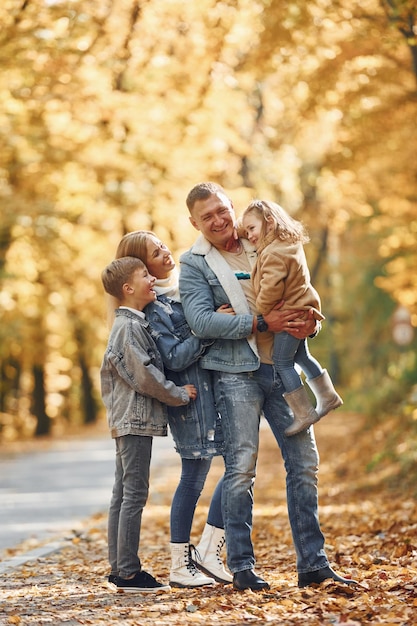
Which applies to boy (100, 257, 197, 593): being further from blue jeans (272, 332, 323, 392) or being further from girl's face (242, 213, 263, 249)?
girl's face (242, 213, 263, 249)

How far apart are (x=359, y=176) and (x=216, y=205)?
12.5 m

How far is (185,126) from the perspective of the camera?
61.0ft

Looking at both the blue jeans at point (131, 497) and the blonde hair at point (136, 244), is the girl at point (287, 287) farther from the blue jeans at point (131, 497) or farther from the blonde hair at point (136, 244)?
the blue jeans at point (131, 497)

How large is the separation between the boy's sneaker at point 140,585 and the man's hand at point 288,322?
66.9 inches

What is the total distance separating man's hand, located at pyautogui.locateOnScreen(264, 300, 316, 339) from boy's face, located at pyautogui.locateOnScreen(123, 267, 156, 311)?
2.70 ft

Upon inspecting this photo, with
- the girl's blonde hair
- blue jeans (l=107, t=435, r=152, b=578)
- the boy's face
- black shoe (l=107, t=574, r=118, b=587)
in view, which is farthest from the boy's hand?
black shoe (l=107, t=574, r=118, b=587)

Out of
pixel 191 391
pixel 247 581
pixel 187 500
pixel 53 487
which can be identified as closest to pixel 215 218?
pixel 191 391

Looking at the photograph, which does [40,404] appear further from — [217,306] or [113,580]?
[217,306]

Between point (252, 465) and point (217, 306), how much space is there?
0.91 metres

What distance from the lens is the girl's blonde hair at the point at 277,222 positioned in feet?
19.8

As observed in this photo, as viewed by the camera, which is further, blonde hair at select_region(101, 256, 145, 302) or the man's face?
blonde hair at select_region(101, 256, 145, 302)

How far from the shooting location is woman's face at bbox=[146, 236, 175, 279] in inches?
260

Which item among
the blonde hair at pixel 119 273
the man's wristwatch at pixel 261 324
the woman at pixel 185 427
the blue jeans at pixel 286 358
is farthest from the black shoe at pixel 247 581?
the blonde hair at pixel 119 273

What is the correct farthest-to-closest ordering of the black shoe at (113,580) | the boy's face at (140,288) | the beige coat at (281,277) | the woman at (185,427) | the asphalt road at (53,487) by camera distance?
the asphalt road at (53,487)
the black shoe at (113,580)
the boy's face at (140,288)
the woman at (185,427)
the beige coat at (281,277)
